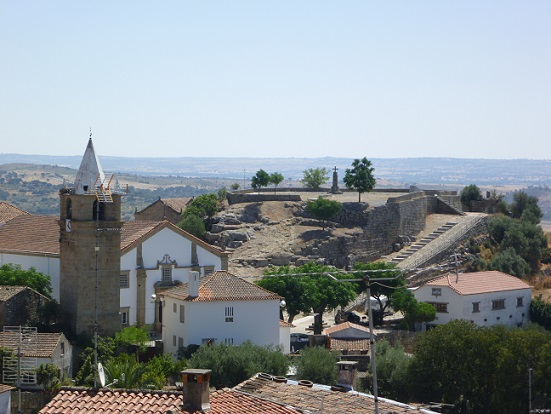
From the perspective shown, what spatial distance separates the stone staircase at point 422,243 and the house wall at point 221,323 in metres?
23.0

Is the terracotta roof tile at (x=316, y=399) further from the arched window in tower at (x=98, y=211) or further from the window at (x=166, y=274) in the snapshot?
the window at (x=166, y=274)

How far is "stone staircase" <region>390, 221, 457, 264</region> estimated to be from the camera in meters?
71.7

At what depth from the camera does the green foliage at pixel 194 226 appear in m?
70.1

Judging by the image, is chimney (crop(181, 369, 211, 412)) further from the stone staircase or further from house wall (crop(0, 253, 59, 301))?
the stone staircase

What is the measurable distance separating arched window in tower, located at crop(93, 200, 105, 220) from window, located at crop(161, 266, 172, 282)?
27.5 feet

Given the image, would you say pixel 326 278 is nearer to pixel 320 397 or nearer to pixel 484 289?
pixel 484 289

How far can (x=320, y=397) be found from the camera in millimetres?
29469

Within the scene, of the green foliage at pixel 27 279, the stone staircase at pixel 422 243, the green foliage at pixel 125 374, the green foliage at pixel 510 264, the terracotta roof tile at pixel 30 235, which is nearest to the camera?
the green foliage at pixel 125 374

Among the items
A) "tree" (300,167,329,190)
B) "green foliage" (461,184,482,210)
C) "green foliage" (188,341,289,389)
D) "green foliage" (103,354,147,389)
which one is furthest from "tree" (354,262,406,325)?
"tree" (300,167,329,190)

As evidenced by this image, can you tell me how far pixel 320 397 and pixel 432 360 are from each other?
14.1 meters

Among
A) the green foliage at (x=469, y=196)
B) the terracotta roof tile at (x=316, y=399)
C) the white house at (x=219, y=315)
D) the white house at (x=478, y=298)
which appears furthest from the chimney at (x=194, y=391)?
the green foliage at (x=469, y=196)

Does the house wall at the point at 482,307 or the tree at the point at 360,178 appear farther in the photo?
the tree at the point at 360,178

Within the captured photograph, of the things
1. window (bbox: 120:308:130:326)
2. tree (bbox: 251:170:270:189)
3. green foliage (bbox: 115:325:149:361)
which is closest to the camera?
green foliage (bbox: 115:325:149:361)

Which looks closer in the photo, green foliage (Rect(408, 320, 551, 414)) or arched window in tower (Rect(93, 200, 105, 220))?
green foliage (Rect(408, 320, 551, 414))
